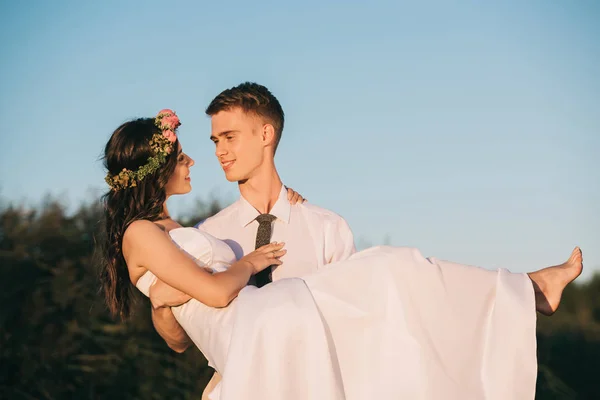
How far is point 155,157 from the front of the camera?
402cm

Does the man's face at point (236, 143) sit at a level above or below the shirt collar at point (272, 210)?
above

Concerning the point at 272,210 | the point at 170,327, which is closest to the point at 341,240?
the point at 272,210

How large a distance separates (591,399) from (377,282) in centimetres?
571

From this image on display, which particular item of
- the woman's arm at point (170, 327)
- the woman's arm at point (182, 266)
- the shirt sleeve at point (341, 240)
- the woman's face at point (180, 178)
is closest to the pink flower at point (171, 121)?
the woman's face at point (180, 178)

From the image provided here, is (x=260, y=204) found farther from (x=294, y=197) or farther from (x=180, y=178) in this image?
(x=180, y=178)

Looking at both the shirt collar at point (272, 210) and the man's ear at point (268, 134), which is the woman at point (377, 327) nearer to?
the shirt collar at point (272, 210)

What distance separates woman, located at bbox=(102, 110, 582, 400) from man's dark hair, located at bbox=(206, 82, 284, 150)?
3.90 feet

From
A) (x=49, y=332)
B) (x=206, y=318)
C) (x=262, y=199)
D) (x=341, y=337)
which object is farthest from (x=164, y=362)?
(x=341, y=337)

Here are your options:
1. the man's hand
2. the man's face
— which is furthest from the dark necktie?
the man's hand

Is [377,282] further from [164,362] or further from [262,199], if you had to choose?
[164,362]

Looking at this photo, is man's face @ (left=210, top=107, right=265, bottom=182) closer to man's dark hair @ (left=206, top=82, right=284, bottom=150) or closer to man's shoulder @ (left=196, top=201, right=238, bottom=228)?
man's dark hair @ (left=206, top=82, right=284, bottom=150)

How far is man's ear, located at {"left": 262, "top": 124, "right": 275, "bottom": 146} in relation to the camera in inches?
179

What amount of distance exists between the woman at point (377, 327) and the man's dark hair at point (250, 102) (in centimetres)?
119

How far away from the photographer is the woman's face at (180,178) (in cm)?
414
